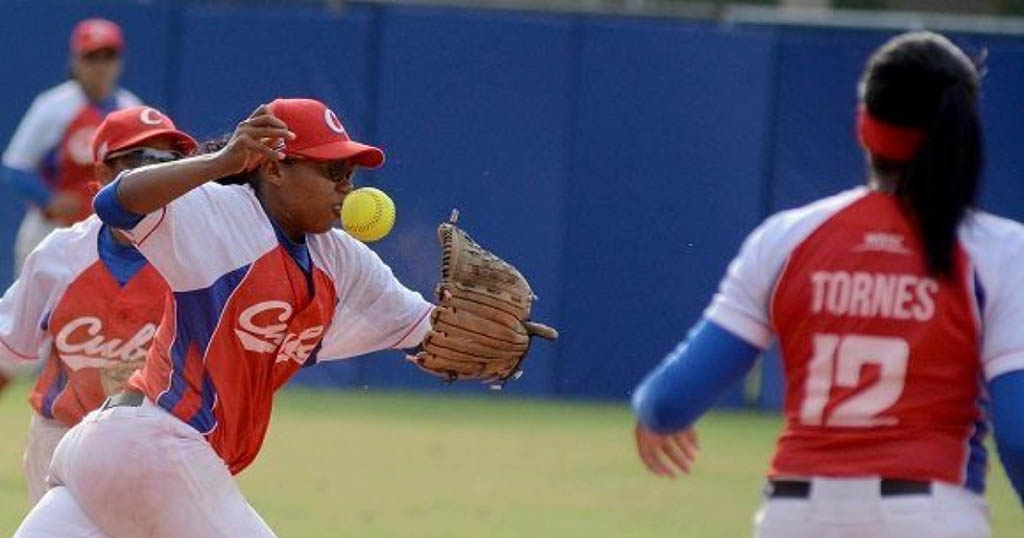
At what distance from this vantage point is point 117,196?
4566mm

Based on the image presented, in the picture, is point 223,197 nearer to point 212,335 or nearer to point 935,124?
point 212,335

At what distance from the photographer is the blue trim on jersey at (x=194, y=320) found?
15.7 feet

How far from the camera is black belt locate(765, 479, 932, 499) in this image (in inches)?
146

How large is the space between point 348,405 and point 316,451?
88.4 inches

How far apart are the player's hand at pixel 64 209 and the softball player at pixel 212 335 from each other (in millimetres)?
6690

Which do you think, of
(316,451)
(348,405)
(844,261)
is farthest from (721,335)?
(348,405)

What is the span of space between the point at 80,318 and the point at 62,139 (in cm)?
627

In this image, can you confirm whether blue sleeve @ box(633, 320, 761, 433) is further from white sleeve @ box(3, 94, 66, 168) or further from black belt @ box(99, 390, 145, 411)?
white sleeve @ box(3, 94, 66, 168)

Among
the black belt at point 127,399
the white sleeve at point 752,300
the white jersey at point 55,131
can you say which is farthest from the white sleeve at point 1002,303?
the white jersey at point 55,131

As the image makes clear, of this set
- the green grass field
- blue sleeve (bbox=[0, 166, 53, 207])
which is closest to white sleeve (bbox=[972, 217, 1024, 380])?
the green grass field

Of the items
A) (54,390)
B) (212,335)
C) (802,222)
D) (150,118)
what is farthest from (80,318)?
(802,222)

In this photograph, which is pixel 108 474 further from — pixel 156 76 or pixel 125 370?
pixel 156 76

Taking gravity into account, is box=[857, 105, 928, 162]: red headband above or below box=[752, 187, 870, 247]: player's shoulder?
above

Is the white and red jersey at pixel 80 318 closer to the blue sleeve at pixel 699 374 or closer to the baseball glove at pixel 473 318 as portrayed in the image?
the baseball glove at pixel 473 318
